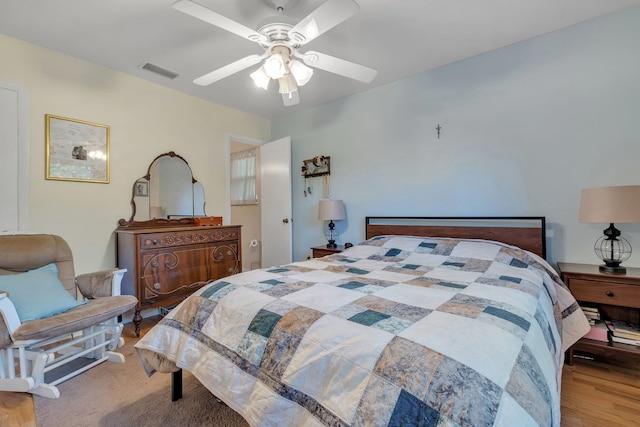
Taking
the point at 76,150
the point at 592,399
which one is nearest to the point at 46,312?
the point at 76,150

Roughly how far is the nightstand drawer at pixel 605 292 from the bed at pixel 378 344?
0.15 m

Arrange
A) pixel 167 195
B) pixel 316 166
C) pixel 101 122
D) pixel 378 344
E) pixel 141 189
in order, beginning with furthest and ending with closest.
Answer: pixel 316 166 < pixel 167 195 < pixel 141 189 < pixel 101 122 < pixel 378 344

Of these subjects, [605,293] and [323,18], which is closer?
[323,18]

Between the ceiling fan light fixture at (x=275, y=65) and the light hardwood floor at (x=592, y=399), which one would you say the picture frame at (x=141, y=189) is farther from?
the ceiling fan light fixture at (x=275, y=65)

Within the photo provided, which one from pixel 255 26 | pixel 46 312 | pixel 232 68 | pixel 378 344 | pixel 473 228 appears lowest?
pixel 46 312

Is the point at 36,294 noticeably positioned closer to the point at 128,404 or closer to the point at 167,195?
the point at 128,404

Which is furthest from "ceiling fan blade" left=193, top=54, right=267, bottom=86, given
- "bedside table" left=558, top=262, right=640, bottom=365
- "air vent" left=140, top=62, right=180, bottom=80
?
"bedside table" left=558, top=262, right=640, bottom=365

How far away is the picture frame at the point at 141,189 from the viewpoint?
118 inches

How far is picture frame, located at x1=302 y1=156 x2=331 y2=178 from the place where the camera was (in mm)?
3771

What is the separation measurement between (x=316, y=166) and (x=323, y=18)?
2.42 m

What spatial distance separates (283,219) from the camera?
156 inches

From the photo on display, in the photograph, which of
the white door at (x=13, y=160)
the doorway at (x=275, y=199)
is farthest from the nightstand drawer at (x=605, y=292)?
the white door at (x=13, y=160)

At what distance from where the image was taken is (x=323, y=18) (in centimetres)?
150

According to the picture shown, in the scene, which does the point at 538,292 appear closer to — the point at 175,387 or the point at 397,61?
the point at 175,387
